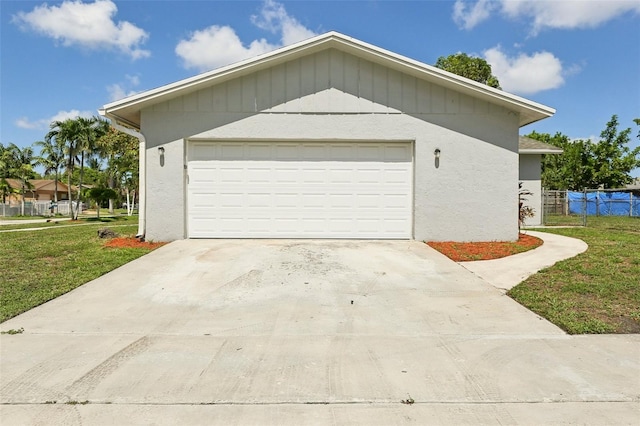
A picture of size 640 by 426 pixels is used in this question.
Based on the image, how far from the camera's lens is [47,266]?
741cm

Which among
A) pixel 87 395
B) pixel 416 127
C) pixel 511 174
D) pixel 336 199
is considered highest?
pixel 416 127

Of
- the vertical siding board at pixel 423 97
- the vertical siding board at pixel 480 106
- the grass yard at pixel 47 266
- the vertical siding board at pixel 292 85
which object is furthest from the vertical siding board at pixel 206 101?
the vertical siding board at pixel 480 106

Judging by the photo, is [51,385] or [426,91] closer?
[51,385]

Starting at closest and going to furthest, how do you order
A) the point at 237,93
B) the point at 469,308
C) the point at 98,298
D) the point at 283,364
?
1. the point at 283,364
2. the point at 469,308
3. the point at 98,298
4. the point at 237,93

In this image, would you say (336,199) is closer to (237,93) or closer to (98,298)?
(237,93)

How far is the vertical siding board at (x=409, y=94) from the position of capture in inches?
380

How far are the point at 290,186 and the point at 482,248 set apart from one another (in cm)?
476

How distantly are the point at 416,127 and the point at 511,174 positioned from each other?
2662mm

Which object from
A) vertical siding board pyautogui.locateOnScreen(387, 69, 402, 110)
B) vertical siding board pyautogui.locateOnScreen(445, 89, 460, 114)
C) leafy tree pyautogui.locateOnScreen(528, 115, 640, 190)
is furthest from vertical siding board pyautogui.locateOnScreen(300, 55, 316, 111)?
leafy tree pyautogui.locateOnScreen(528, 115, 640, 190)

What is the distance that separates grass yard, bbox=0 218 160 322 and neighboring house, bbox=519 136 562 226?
45.9 feet

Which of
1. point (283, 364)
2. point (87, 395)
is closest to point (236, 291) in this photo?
point (283, 364)

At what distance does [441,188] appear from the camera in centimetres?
977

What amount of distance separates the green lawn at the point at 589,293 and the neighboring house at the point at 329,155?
284 centimetres

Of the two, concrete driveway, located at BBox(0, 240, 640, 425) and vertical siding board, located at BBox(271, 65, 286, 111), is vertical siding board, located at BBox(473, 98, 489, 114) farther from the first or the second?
concrete driveway, located at BBox(0, 240, 640, 425)
